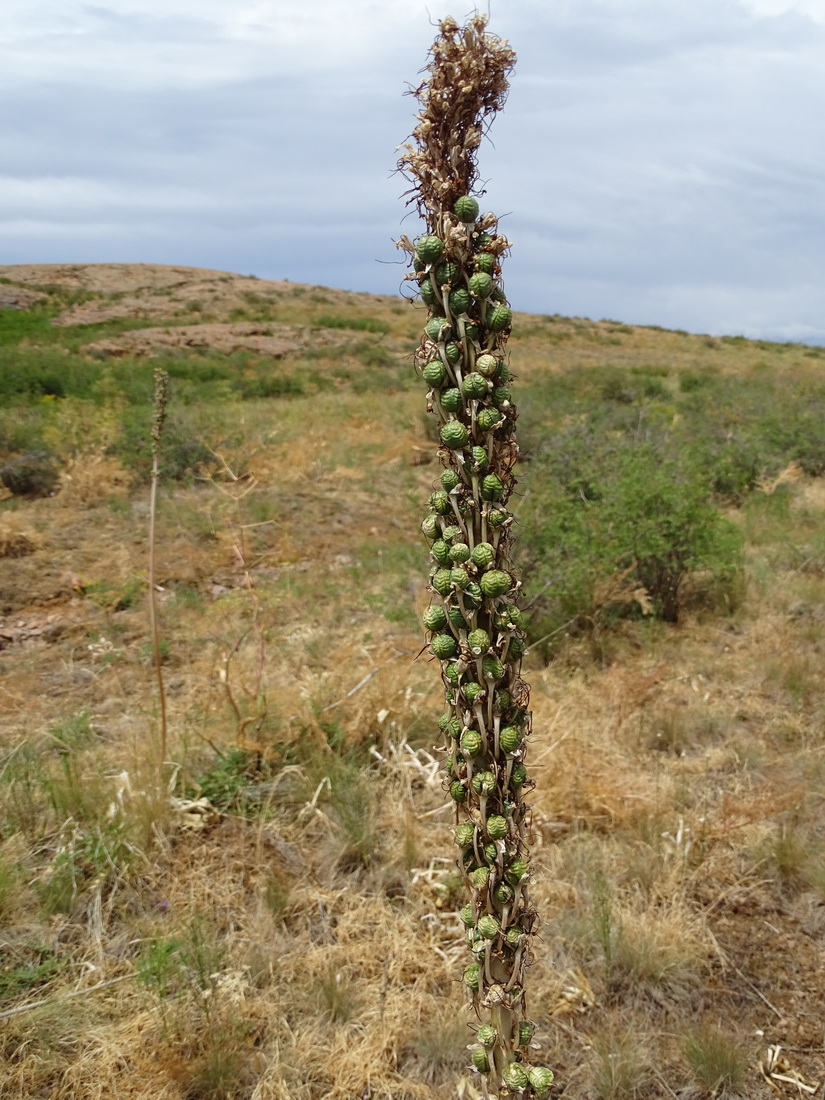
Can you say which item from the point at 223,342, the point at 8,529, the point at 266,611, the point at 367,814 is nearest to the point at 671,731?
the point at 367,814

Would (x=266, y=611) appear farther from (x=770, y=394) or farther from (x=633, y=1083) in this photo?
(x=770, y=394)

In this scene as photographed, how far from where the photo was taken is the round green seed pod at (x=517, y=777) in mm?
1266

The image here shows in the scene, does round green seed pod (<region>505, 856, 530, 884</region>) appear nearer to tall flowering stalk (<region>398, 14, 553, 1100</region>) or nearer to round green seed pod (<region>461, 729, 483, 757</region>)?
tall flowering stalk (<region>398, 14, 553, 1100</region>)

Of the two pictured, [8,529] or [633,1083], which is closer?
[633,1083]

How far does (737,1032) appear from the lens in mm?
2338

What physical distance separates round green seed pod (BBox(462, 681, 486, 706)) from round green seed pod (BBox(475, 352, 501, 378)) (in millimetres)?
453

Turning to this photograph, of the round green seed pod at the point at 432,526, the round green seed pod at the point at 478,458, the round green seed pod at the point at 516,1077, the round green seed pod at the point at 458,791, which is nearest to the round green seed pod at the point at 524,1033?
the round green seed pod at the point at 516,1077

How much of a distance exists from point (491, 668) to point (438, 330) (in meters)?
0.49

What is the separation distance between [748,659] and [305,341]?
71.1ft

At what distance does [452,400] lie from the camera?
1.12m

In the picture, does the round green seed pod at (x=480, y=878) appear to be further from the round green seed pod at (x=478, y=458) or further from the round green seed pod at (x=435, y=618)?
the round green seed pod at (x=478, y=458)

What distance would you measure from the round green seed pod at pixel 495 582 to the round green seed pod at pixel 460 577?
0.08 ft

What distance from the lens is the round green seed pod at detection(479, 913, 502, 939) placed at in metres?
1.29

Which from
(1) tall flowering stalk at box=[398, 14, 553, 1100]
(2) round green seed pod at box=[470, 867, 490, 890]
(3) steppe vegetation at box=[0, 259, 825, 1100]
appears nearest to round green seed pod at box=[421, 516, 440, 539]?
(1) tall flowering stalk at box=[398, 14, 553, 1100]
